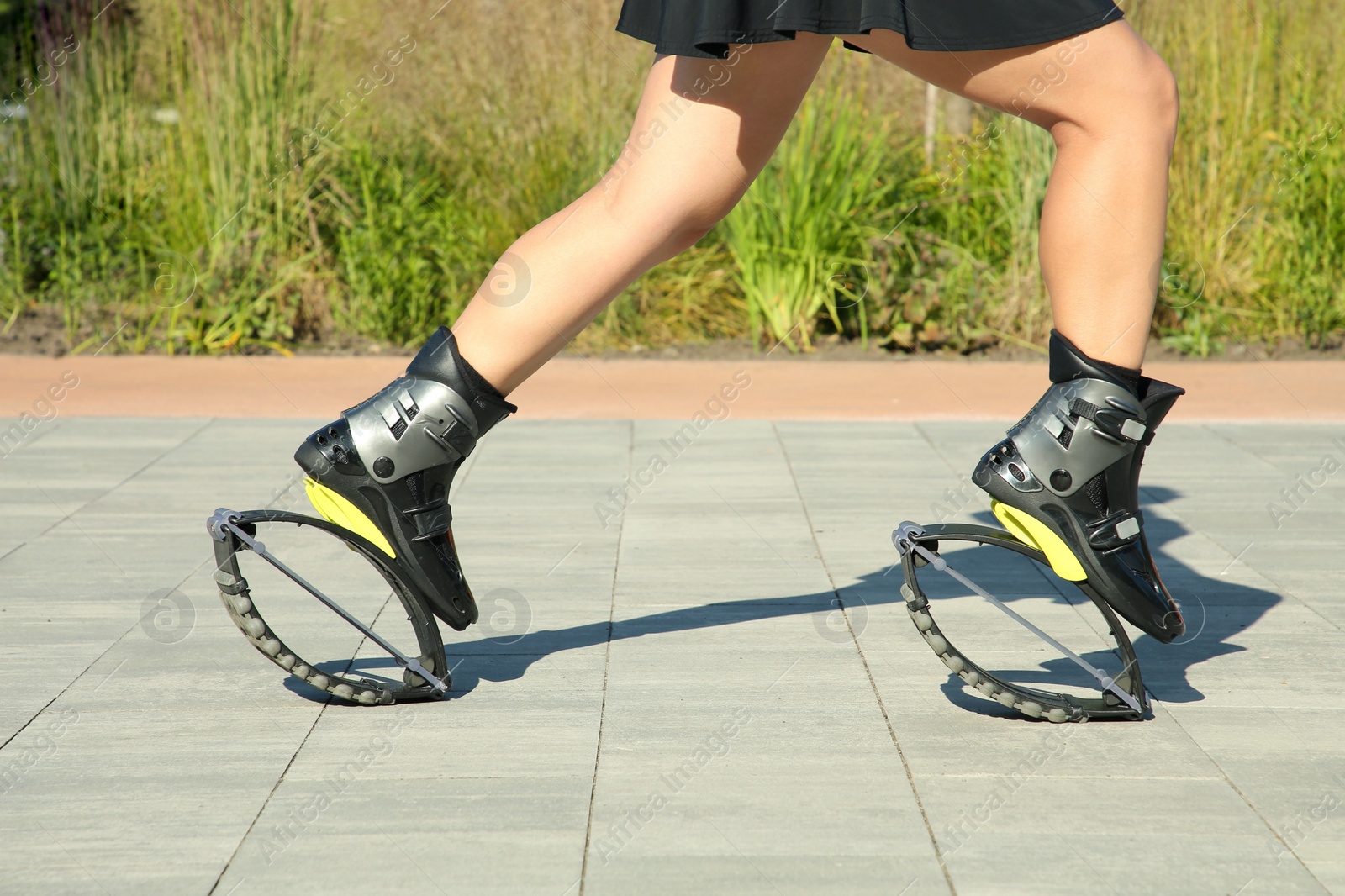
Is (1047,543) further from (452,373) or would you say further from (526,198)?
(526,198)

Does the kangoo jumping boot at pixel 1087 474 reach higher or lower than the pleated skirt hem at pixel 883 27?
lower

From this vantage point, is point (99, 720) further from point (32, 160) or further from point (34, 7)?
point (34, 7)

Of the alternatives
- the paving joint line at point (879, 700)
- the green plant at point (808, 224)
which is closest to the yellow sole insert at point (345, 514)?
the paving joint line at point (879, 700)

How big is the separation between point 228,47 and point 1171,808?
636cm

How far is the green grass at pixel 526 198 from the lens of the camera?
6.81 meters

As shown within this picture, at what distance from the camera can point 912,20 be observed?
6.33 feet

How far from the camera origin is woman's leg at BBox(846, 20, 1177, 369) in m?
1.97

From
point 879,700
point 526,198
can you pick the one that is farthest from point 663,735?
point 526,198

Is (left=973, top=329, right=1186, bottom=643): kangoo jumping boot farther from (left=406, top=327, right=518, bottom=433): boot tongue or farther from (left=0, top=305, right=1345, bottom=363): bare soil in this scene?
(left=0, top=305, right=1345, bottom=363): bare soil

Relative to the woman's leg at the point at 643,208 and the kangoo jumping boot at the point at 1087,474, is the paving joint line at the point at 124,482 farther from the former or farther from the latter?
the kangoo jumping boot at the point at 1087,474

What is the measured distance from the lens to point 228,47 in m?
6.80

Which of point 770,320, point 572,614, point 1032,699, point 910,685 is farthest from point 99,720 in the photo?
point 770,320

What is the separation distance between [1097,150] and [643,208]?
723 mm

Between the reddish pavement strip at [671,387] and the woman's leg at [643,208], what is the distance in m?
3.11
